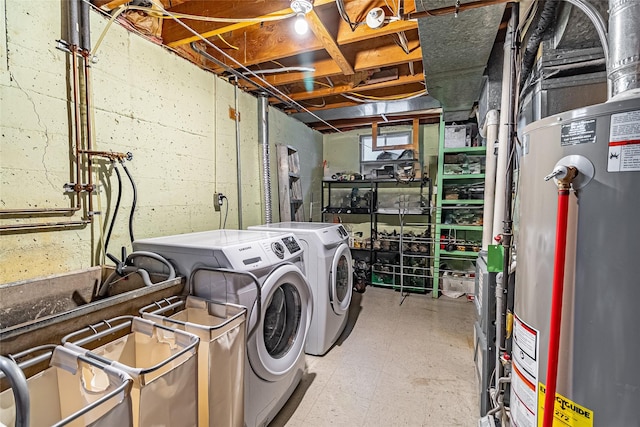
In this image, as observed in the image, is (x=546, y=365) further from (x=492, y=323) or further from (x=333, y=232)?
(x=333, y=232)

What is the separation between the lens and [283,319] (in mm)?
1810

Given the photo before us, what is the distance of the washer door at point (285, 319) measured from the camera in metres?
1.52

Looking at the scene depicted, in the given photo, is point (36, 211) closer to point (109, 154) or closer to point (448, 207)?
point (109, 154)

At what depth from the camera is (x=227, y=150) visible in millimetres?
2713

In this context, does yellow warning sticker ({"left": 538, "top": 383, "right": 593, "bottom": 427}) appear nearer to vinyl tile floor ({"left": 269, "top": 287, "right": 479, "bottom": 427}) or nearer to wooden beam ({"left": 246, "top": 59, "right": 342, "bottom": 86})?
vinyl tile floor ({"left": 269, "top": 287, "right": 479, "bottom": 427})

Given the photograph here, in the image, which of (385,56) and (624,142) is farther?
(385,56)

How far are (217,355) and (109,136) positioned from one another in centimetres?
153

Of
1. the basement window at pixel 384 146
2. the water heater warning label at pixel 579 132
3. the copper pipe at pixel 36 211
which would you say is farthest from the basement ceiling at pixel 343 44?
the copper pipe at pixel 36 211

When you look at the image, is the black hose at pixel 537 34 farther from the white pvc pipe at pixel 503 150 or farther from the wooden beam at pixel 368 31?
the wooden beam at pixel 368 31

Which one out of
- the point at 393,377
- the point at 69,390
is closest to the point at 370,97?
the point at 393,377

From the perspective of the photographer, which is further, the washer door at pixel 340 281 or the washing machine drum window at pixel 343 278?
the washing machine drum window at pixel 343 278

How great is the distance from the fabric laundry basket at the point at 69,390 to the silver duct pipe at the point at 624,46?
4.88 feet

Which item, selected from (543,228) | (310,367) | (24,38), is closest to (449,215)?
(310,367)

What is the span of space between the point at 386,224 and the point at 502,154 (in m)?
2.64
